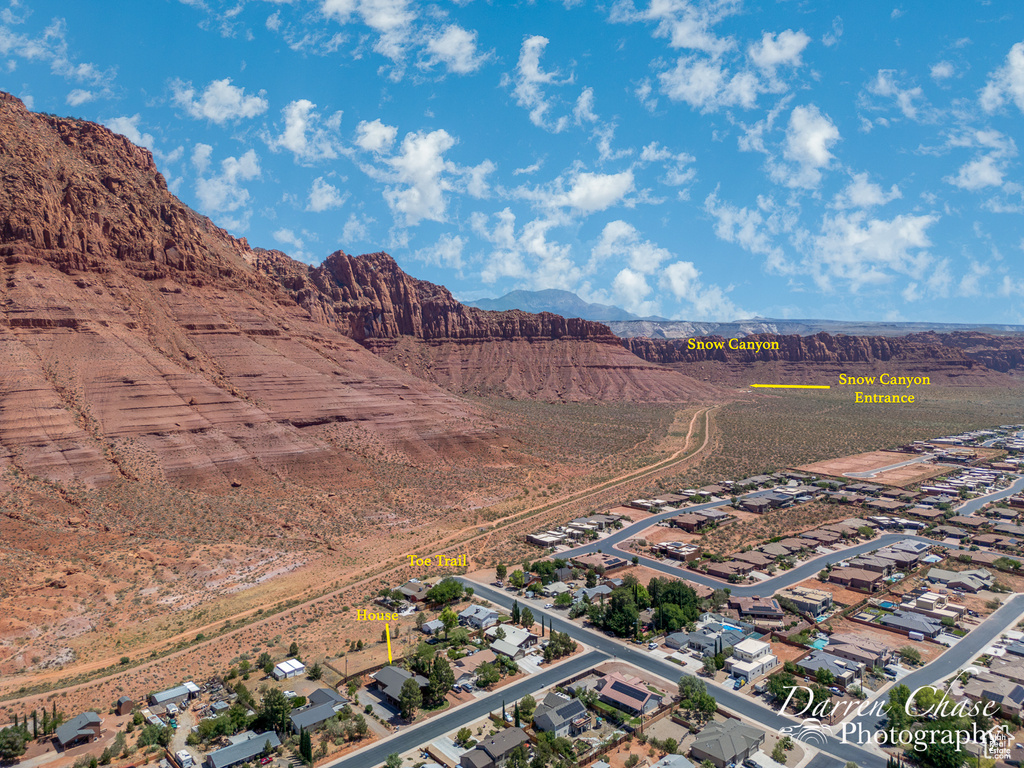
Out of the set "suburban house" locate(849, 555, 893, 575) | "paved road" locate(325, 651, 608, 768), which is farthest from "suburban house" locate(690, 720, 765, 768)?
"suburban house" locate(849, 555, 893, 575)

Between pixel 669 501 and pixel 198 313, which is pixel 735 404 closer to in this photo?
pixel 669 501

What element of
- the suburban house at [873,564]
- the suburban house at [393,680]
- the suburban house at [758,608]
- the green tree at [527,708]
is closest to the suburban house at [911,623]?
the suburban house at [758,608]

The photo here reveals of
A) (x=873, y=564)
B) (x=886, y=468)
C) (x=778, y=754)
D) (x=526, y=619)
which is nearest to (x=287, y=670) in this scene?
(x=526, y=619)

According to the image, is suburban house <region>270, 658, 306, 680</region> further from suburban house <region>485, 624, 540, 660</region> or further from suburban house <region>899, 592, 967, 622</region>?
suburban house <region>899, 592, 967, 622</region>

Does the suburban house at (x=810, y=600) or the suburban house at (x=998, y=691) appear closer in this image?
the suburban house at (x=998, y=691)

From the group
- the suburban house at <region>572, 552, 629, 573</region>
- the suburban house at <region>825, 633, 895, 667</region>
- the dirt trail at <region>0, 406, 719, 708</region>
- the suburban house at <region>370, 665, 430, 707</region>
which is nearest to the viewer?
the suburban house at <region>370, 665, 430, 707</region>

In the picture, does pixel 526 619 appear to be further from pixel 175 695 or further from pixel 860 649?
pixel 175 695

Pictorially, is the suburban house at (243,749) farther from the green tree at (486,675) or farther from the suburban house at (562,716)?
the suburban house at (562,716)
